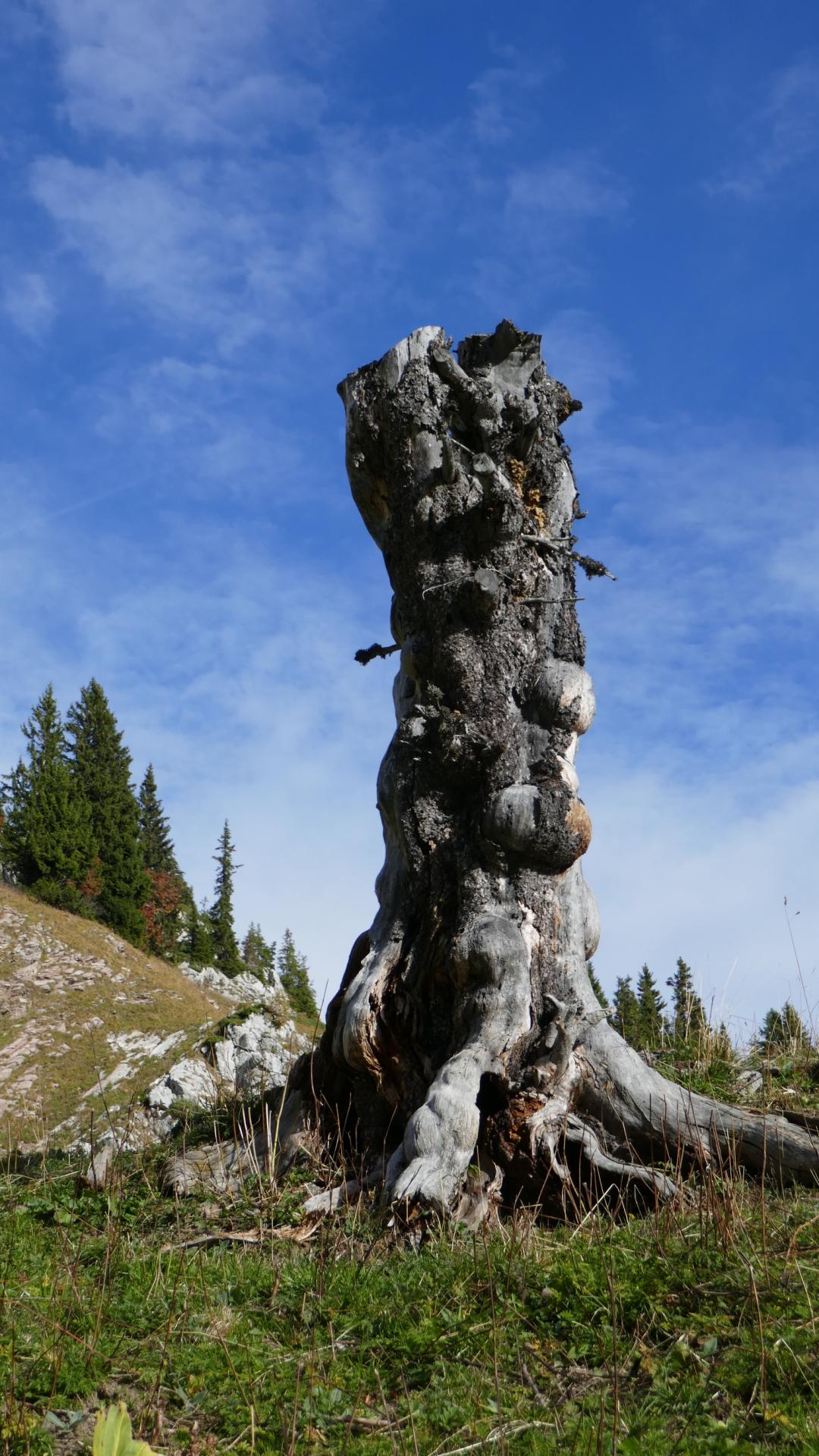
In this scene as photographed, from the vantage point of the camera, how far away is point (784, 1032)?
361 inches

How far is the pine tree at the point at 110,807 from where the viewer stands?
4150 cm

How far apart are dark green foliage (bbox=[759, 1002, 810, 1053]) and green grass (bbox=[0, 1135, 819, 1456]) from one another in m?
3.83

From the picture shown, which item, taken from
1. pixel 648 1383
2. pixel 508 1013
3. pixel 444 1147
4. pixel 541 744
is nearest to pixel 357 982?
pixel 508 1013

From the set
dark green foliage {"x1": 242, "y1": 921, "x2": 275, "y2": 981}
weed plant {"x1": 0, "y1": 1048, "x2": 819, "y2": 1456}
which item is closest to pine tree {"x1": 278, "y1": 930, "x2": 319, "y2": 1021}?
dark green foliage {"x1": 242, "y1": 921, "x2": 275, "y2": 981}

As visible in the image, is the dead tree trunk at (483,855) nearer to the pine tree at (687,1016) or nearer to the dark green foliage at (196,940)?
the pine tree at (687,1016)

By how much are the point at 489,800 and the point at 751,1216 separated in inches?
119

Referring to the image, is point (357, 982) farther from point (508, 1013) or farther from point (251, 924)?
point (251, 924)

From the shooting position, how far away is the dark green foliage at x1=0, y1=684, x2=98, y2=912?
3875 cm

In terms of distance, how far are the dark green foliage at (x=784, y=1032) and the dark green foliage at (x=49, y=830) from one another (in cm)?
3282

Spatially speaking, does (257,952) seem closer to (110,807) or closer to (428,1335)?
(110,807)

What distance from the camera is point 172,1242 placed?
515cm

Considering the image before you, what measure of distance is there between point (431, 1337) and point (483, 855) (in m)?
3.38

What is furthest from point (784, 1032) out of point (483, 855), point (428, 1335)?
point (428, 1335)

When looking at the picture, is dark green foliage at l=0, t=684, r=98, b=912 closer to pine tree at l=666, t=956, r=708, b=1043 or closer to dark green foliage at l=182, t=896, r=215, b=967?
dark green foliage at l=182, t=896, r=215, b=967
